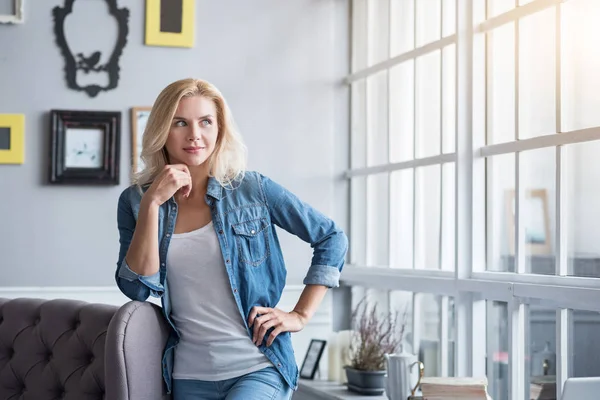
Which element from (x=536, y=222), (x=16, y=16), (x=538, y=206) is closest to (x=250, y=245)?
(x=538, y=206)

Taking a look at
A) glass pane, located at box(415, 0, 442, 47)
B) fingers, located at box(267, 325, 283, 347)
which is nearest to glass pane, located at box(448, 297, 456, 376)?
glass pane, located at box(415, 0, 442, 47)

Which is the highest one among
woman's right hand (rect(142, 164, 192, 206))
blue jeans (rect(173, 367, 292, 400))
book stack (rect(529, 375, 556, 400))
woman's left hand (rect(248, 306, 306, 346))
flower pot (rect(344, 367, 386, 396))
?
woman's right hand (rect(142, 164, 192, 206))

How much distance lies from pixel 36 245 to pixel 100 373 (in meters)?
1.55

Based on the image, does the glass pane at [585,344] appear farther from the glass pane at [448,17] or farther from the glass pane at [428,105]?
the glass pane at [448,17]

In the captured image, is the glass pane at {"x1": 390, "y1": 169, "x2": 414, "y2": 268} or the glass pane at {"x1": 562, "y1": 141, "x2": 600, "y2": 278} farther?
the glass pane at {"x1": 390, "y1": 169, "x2": 414, "y2": 268}

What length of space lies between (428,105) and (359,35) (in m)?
0.79

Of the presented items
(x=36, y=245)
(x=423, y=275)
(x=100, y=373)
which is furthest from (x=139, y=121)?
(x=100, y=373)

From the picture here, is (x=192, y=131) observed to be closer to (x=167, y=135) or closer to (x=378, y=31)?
(x=167, y=135)

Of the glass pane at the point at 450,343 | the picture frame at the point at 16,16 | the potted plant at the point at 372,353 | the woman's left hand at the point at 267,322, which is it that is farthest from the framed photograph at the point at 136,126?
the woman's left hand at the point at 267,322

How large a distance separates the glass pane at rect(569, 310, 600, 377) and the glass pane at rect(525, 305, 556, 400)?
0.69ft

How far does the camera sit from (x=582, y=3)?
2.69 meters

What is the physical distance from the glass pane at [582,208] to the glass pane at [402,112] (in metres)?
1.11

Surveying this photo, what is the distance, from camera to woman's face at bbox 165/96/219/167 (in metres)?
2.28

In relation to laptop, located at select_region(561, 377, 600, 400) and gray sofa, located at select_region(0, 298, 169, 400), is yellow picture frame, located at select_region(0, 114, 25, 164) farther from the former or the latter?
laptop, located at select_region(561, 377, 600, 400)
